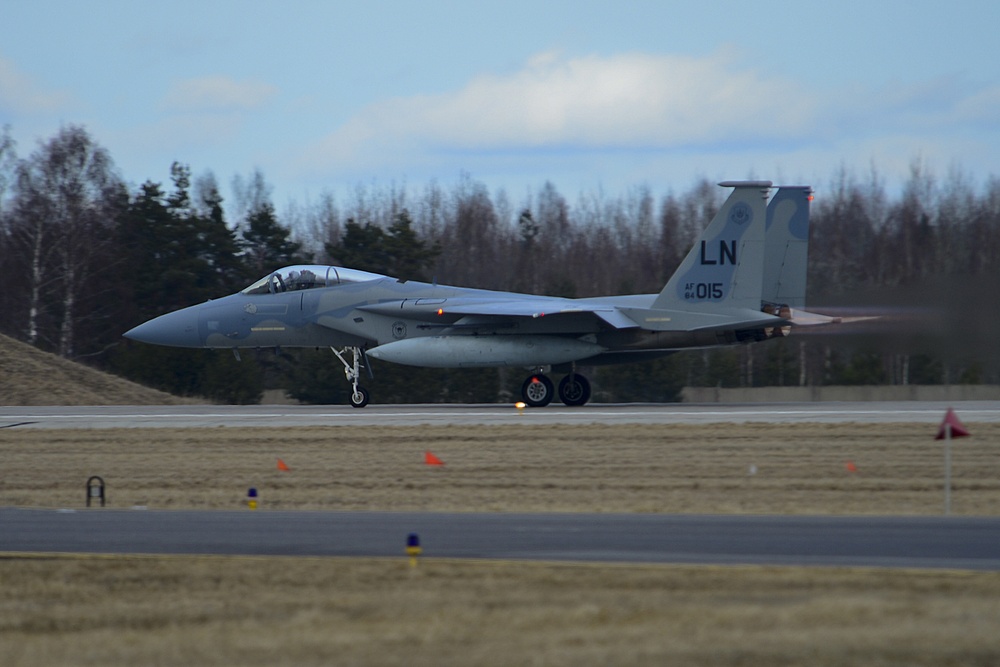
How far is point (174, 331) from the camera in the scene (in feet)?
97.1

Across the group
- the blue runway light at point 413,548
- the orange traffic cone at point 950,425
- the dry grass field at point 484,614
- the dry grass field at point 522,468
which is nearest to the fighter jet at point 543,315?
the dry grass field at point 522,468

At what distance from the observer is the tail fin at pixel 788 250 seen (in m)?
29.0

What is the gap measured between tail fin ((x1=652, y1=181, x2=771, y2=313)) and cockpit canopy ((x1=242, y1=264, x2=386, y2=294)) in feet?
24.8

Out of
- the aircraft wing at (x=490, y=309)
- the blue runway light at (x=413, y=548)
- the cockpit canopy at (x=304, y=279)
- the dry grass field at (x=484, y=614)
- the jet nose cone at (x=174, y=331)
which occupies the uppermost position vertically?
the cockpit canopy at (x=304, y=279)

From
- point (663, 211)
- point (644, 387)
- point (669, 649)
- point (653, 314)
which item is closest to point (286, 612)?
point (669, 649)

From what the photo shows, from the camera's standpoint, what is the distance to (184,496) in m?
16.5

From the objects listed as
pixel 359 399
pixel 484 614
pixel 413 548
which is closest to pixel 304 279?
pixel 359 399

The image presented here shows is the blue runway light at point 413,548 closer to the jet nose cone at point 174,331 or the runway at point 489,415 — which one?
the runway at point 489,415

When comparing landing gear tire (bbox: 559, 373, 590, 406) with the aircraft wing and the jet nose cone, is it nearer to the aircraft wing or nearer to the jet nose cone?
the aircraft wing

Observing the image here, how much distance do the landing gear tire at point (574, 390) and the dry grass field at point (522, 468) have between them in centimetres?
629

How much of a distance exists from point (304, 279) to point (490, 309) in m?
5.05

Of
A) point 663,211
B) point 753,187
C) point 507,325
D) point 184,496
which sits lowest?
point 184,496

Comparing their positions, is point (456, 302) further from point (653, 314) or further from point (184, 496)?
point (184, 496)

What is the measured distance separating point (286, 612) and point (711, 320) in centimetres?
1904
